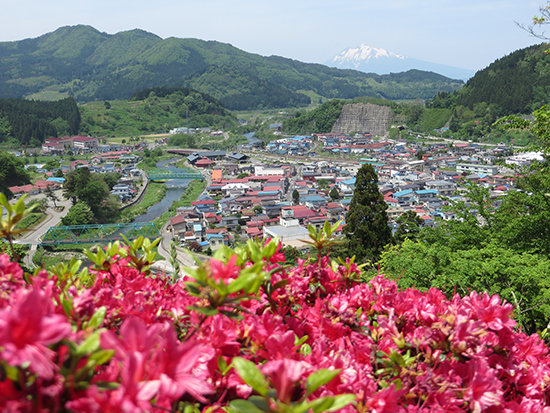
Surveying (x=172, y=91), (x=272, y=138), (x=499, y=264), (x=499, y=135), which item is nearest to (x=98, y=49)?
(x=172, y=91)

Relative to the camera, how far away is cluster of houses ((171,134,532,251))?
15.3 m

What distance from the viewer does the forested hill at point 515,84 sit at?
3694 centimetres

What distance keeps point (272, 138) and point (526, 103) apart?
1068 inches

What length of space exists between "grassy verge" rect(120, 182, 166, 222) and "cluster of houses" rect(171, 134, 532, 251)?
111 inches

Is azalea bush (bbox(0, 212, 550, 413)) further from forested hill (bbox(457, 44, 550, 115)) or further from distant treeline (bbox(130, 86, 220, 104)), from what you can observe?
distant treeline (bbox(130, 86, 220, 104))

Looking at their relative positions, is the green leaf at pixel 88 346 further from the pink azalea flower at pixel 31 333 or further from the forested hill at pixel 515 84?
the forested hill at pixel 515 84

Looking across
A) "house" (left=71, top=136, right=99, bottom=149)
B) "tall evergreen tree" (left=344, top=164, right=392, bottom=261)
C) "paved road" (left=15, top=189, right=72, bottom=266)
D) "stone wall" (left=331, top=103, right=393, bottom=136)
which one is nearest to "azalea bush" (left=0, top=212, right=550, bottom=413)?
"tall evergreen tree" (left=344, top=164, right=392, bottom=261)

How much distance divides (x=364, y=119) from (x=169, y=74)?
6246 centimetres

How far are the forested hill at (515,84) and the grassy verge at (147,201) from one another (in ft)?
115

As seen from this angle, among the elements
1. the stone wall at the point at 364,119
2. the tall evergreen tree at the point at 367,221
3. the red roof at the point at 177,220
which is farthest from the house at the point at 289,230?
the stone wall at the point at 364,119

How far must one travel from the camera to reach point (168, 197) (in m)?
22.2

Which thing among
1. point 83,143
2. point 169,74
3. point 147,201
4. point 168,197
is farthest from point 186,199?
point 169,74

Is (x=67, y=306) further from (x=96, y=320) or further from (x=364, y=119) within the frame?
(x=364, y=119)

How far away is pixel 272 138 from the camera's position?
44781 millimetres
